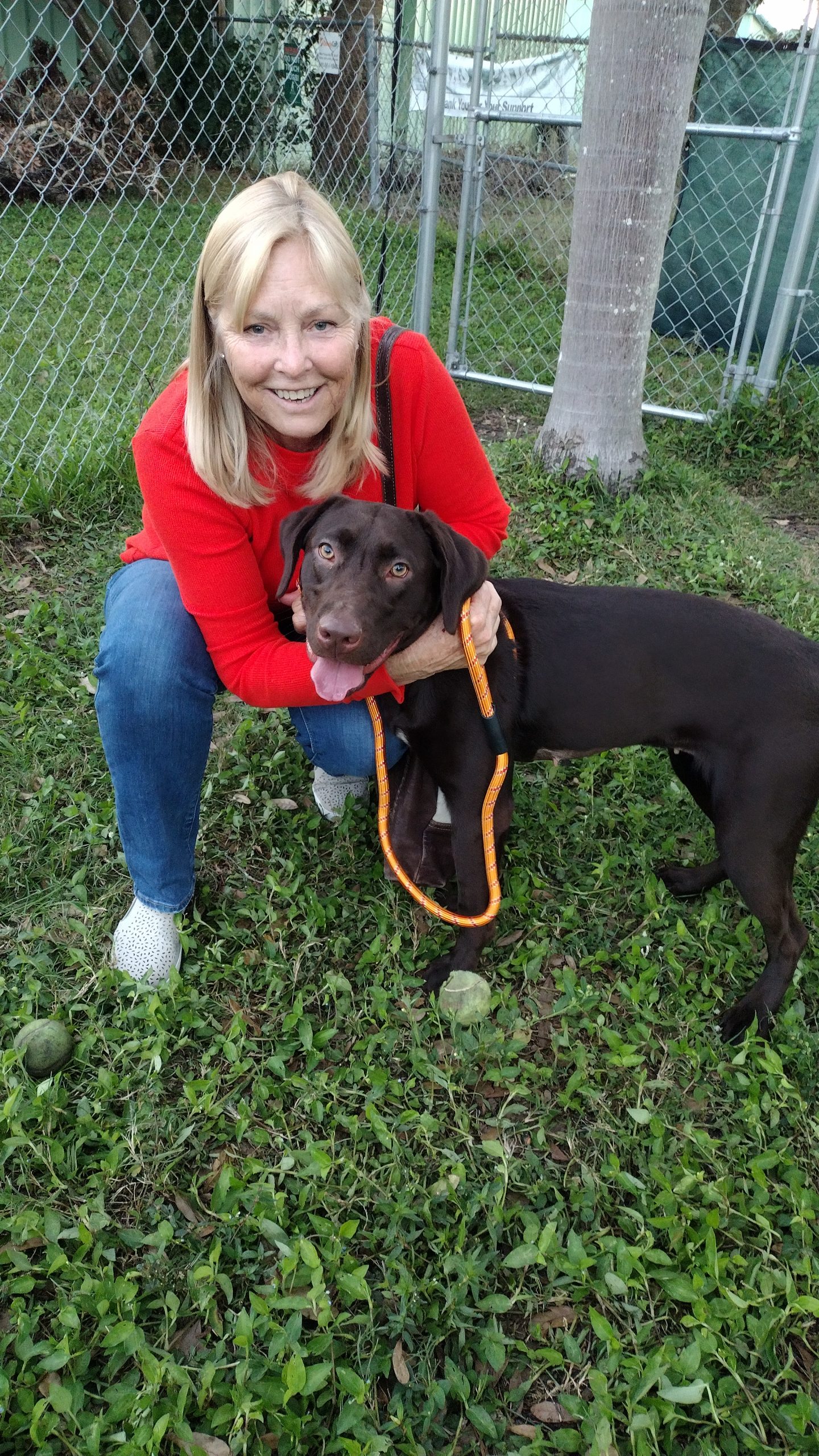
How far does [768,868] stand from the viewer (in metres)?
2.41

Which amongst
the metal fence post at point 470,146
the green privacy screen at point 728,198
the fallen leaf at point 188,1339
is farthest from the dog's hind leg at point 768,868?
the green privacy screen at point 728,198

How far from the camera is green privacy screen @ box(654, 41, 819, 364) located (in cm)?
718

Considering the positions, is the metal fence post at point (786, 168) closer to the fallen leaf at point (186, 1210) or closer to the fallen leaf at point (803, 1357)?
the fallen leaf at point (803, 1357)

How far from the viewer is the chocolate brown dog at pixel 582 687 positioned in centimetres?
221

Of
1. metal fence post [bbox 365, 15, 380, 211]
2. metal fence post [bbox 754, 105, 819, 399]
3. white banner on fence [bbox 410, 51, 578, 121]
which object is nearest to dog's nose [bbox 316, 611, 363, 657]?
metal fence post [bbox 754, 105, 819, 399]

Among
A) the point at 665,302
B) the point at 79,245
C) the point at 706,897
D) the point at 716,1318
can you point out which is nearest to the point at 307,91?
the point at 79,245

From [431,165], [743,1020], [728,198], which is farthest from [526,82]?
[743,1020]

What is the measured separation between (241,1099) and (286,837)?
939 mm

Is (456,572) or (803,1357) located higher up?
(456,572)

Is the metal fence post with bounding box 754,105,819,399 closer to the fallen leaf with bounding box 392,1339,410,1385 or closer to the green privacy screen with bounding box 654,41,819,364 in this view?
the green privacy screen with bounding box 654,41,819,364

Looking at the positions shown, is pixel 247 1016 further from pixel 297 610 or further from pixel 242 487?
pixel 242 487

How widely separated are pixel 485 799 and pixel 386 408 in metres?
1.00

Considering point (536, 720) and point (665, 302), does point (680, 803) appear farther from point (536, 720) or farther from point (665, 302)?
point (665, 302)

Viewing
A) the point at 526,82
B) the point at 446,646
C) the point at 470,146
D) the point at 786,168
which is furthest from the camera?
the point at 526,82
